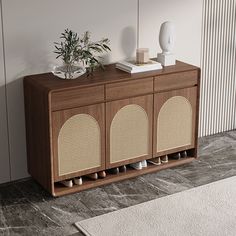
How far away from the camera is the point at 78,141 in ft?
12.3

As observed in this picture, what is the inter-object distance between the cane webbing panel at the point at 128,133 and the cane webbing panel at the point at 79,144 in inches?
4.8

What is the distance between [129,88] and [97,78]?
0.22m

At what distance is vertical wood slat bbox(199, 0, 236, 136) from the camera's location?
4.54m

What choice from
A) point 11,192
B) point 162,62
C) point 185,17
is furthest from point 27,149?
point 185,17

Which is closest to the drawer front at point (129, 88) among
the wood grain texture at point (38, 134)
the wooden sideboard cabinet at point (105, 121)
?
the wooden sideboard cabinet at point (105, 121)

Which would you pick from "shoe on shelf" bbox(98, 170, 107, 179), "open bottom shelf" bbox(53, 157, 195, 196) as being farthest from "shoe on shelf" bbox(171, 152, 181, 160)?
"shoe on shelf" bbox(98, 170, 107, 179)

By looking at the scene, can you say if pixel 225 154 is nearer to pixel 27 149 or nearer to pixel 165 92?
pixel 165 92

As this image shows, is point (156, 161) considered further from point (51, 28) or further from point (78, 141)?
point (51, 28)

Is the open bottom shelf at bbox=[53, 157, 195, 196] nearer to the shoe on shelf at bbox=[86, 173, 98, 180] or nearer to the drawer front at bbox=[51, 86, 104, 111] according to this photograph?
the shoe on shelf at bbox=[86, 173, 98, 180]

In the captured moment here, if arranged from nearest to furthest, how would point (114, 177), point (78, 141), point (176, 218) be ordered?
point (176, 218) → point (78, 141) → point (114, 177)

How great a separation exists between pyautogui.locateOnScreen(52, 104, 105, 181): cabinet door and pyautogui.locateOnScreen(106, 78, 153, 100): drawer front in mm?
107

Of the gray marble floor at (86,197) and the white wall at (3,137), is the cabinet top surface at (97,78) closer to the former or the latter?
the white wall at (3,137)

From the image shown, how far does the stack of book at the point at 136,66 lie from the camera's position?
3.94 m

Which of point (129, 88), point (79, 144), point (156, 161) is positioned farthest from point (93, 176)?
point (129, 88)
